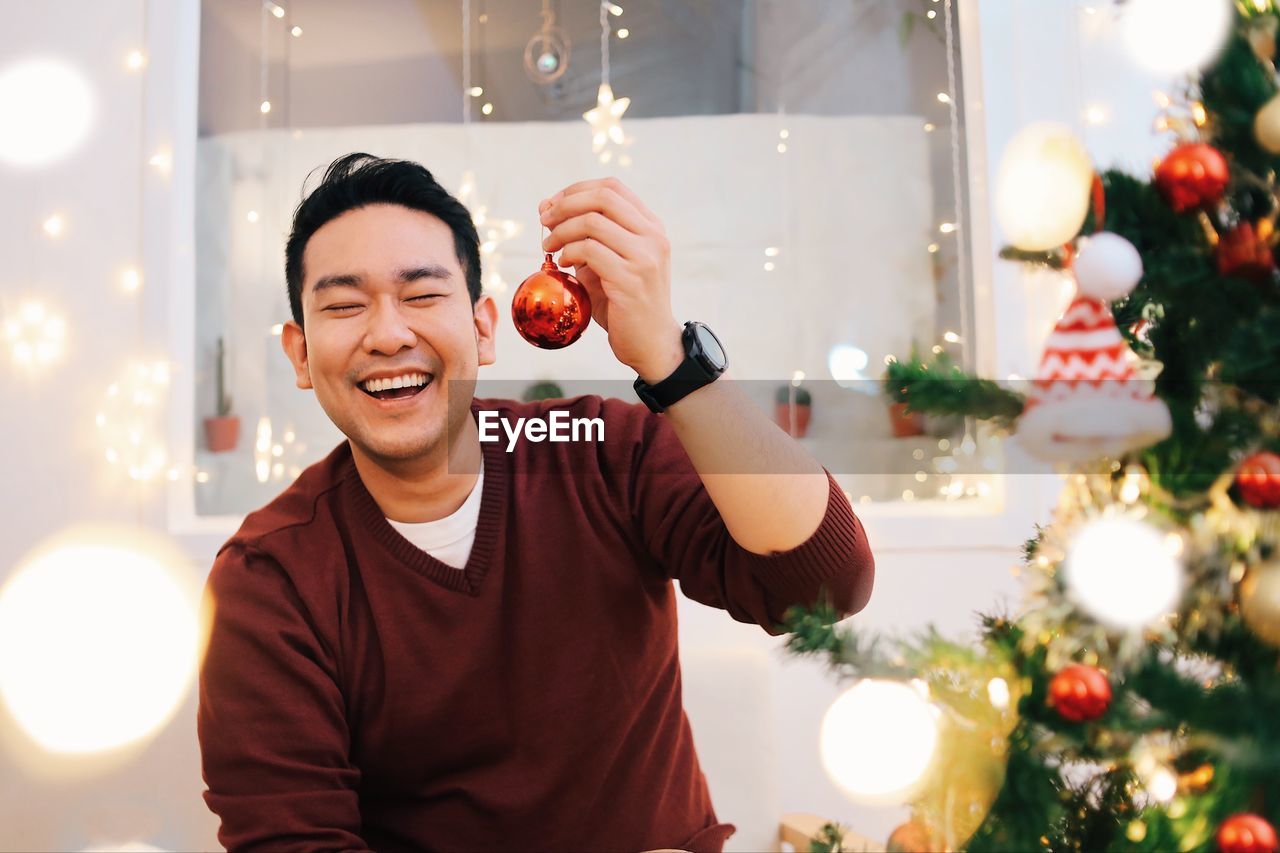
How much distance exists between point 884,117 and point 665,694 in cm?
151

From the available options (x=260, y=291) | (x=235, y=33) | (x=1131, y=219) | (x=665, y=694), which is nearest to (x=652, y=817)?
(x=665, y=694)

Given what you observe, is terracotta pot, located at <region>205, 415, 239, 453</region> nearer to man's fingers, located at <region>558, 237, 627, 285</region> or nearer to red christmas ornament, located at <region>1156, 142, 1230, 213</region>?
man's fingers, located at <region>558, 237, 627, 285</region>

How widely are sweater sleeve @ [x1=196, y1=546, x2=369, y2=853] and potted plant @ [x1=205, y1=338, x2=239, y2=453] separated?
1.10 m

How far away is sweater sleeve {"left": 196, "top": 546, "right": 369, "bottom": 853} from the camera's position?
1023mm

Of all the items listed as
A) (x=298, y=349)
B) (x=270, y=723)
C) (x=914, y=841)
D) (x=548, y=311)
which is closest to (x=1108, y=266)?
(x=914, y=841)

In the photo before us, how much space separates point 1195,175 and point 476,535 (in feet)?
2.99

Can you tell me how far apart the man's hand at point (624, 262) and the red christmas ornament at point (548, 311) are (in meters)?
0.05

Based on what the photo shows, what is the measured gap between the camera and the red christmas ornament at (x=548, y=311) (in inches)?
32.9

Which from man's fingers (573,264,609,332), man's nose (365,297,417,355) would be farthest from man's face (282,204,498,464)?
man's fingers (573,264,609,332)

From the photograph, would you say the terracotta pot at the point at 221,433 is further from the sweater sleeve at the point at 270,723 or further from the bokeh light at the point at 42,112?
the sweater sleeve at the point at 270,723

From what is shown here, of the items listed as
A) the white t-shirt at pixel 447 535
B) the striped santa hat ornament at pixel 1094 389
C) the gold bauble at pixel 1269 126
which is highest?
the gold bauble at pixel 1269 126

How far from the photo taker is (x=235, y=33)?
2.27 m

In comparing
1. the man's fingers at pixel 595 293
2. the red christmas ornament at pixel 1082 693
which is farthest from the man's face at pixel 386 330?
the red christmas ornament at pixel 1082 693

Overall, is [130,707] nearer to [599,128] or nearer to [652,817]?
[652,817]
